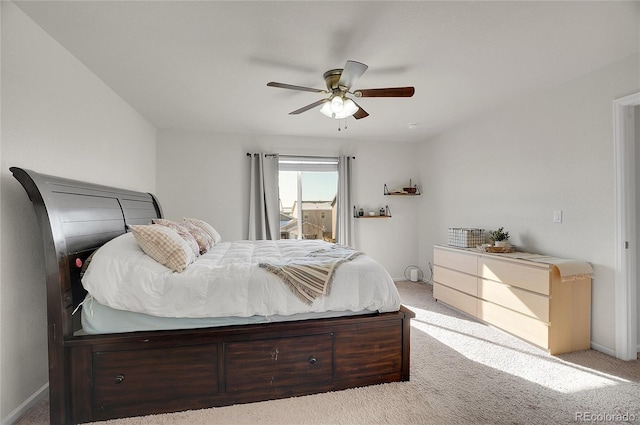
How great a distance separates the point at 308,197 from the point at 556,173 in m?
3.39

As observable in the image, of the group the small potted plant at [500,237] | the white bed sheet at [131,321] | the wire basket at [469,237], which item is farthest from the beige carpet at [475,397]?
the wire basket at [469,237]

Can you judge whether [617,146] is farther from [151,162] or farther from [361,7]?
[151,162]

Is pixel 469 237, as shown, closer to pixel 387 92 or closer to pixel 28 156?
pixel 387 92

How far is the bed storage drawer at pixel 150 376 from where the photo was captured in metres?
1.72

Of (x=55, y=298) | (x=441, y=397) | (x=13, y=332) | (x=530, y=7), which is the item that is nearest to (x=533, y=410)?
(x=441, y=397)

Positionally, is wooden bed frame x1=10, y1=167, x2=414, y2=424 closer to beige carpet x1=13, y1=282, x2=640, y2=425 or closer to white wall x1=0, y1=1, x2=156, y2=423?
beige carpet x1=13, y1=282, x2=640, y2=425

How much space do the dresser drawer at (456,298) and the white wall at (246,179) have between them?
1.30 m

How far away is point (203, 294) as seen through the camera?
182 cm

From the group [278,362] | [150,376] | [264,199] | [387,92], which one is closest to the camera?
[150,376]

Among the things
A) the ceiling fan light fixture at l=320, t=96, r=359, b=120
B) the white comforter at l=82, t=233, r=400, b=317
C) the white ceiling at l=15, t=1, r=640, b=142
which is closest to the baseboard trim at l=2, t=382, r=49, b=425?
the white comforter at l=82, t=233, r=400, b=317

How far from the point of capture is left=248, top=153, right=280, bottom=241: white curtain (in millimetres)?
4535

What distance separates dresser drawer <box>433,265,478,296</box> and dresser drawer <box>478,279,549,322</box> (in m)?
0.09

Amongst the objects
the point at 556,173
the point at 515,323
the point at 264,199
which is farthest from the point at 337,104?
the point at 515,323

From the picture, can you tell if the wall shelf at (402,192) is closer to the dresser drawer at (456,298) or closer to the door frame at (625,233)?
the dresser drawer at (456,298)
